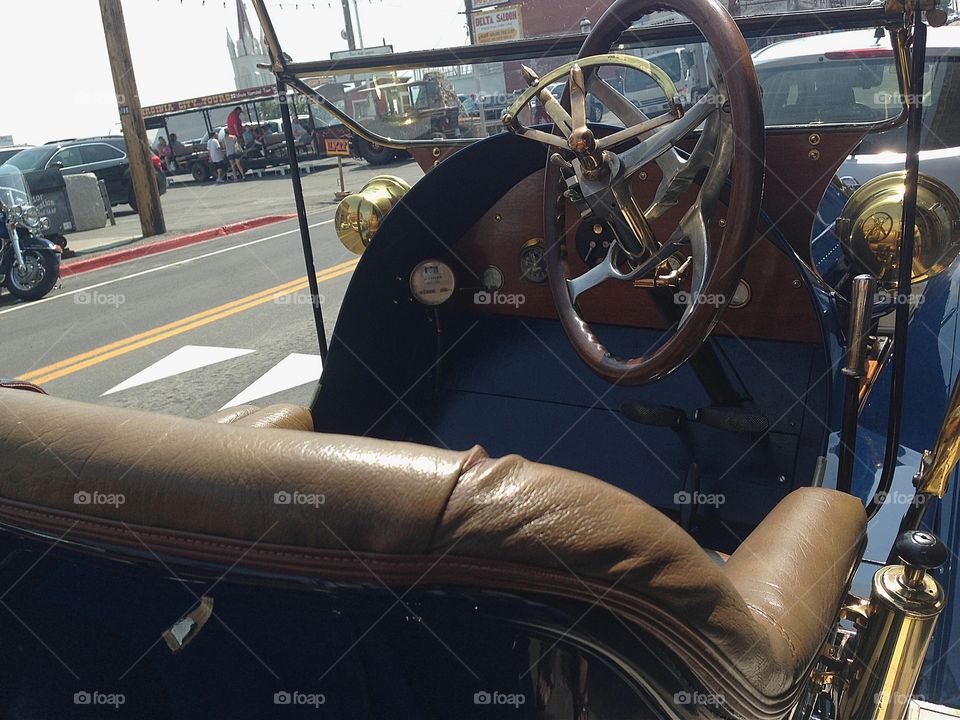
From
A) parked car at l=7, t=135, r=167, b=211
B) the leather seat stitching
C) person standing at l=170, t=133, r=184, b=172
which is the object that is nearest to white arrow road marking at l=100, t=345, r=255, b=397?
the leather seat stitching

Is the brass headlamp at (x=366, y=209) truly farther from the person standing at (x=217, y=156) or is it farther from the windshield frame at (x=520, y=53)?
the person standing at (x=217, y=156)

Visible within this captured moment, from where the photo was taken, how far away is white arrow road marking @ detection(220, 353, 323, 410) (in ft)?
15.0

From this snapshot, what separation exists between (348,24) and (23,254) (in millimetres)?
7614

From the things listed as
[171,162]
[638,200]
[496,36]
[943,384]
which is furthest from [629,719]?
[171,162]

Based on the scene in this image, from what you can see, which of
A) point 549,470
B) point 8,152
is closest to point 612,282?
point 549,470

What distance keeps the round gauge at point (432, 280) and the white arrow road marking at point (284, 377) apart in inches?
88.4

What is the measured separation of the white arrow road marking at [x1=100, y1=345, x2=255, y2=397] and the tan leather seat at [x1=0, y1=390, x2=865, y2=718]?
4436 millimetres

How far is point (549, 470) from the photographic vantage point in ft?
2.61

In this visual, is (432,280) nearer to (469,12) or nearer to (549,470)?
(469,12)

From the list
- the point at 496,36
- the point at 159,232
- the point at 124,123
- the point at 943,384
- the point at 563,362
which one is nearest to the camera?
the point at 943,384

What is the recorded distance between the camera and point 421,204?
217cm

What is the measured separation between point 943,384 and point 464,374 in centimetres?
129

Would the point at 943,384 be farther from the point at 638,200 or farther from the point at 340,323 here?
the point at 340,323

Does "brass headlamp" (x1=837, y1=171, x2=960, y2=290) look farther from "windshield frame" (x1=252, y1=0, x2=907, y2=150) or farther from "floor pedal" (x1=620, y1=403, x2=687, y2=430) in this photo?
"floor pedal" (x1=620, y1=403, x2=687, y2=430)
